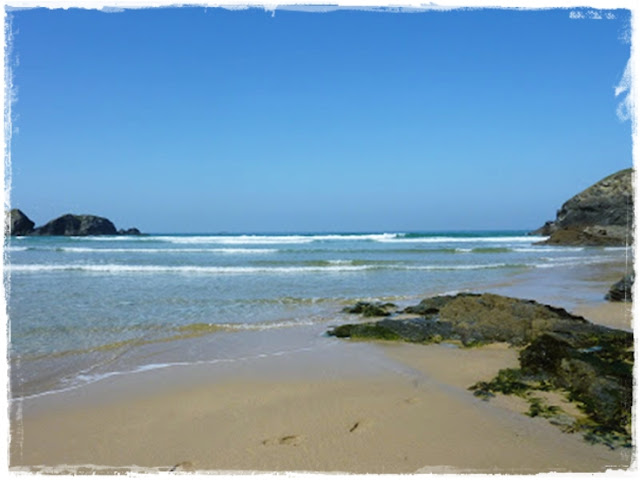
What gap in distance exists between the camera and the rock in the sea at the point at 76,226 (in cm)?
8294

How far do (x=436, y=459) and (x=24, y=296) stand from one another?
1124 cm

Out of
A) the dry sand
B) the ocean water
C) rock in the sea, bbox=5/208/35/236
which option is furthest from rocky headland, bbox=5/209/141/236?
the dry sand

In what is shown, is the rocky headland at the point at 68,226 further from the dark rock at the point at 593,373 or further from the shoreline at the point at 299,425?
the dark rock at the point at 593,373

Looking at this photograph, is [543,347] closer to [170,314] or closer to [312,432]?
[312,432]

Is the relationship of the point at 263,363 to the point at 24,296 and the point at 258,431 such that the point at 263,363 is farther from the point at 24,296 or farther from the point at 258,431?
the point at 24,296

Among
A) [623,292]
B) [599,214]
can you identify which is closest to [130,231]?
[599,214]

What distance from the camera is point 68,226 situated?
85688 millimetres

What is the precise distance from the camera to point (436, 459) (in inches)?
118

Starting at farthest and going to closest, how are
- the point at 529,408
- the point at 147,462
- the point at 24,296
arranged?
the point at 24,296 → the point at 529,408 → the point at 147,462

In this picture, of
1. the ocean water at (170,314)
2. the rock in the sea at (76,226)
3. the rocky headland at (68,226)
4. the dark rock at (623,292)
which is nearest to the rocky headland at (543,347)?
the ocean water at (170,314)

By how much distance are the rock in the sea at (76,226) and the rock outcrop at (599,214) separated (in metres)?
79.3

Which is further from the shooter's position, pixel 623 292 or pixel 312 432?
pixel 623 292

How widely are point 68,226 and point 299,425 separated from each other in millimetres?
94446

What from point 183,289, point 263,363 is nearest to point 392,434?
point 263,363
